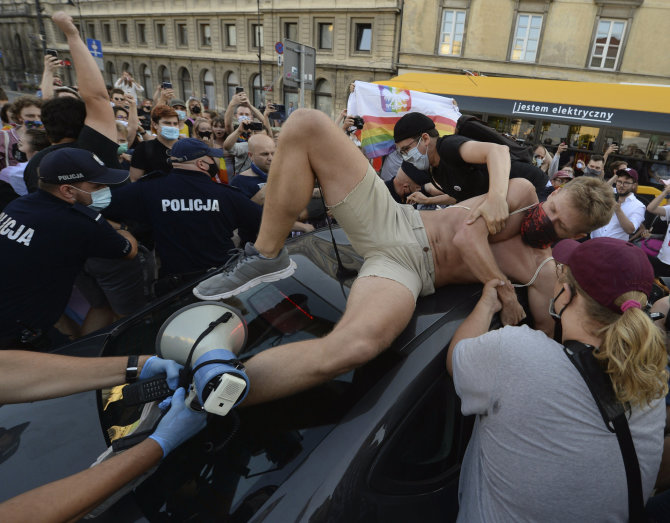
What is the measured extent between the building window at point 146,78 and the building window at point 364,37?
20.5 metres

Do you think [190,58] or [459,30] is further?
[190,58]

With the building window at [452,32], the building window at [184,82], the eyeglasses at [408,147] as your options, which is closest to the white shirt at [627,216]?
the eyeglasses at [408,147]

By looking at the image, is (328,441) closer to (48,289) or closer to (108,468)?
(108,468)

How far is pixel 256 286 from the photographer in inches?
78.6

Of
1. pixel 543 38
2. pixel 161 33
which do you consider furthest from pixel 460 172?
pixel 161 33

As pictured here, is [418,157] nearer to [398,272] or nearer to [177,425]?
[398,272]

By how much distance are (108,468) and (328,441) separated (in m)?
0.67

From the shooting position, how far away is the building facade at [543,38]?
17.8 meters

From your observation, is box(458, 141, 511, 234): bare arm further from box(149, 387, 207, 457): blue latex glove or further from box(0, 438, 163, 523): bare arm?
box(0, 438, 163, 523): bare arm

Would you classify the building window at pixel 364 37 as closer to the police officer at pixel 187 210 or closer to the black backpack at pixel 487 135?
the black backpack at pixel 487 135

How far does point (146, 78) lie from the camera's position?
34188 mm

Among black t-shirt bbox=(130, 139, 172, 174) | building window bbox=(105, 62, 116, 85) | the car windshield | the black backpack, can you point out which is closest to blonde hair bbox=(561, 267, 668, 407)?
the car windshield

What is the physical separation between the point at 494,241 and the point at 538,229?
244 millimetres

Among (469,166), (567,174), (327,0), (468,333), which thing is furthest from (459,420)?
(327,0)
